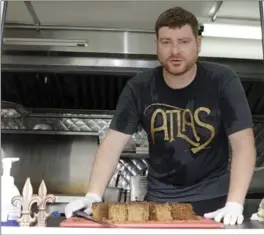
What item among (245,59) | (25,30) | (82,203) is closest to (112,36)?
(25,30)

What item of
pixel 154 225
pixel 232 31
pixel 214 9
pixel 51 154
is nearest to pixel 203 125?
pixel 154 225

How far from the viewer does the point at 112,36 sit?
2742 millimetres

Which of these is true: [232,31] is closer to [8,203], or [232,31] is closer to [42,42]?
[42,42]

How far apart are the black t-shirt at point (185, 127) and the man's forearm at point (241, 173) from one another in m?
0.15

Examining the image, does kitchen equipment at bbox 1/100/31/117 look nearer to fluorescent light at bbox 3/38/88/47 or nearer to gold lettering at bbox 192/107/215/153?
fluorescent light at bbox 3/38/88/47

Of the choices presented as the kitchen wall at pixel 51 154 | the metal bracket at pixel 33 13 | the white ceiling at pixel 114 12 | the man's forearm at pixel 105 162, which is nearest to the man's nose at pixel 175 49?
the man's forearm at pixel 105 162

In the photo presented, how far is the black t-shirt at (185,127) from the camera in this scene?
1664 mm

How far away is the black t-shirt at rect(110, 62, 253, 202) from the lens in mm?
1664

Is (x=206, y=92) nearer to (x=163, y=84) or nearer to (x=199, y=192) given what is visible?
(x=163, y=84)

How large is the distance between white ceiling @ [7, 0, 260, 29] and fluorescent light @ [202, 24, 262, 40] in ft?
0.28

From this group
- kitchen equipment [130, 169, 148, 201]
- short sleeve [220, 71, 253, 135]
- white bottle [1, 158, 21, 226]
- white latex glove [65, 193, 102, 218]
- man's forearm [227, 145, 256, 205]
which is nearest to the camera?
white bottle [1, 158, 21, 226]

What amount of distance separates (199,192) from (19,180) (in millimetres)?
1994

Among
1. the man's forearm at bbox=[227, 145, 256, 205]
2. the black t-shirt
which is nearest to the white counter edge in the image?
the man's forearm at bbox=[227, 145, 256, 205]

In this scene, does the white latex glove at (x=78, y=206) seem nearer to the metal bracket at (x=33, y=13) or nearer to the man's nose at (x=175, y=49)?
the man's nose at (x=175, y=49)
